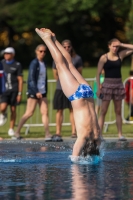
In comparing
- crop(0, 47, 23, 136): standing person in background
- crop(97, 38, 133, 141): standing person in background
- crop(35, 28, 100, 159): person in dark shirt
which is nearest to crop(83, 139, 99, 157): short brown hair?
crop(35, 28, 100, 159): person in dark shirt

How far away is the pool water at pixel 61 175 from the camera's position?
7.98m

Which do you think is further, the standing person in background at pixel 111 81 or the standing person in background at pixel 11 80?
the standing person in background at pixel 11 80

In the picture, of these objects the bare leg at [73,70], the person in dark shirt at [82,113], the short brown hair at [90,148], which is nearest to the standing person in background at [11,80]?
the bare leg at [73,70]

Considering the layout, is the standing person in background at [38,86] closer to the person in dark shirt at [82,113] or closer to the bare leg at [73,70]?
the bare leg at [73,70]

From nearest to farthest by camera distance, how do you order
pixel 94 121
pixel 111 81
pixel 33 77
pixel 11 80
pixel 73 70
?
pixel 94 121, pixel 73 70, pixel 111 81, pixel 33 77, pixel 11 80

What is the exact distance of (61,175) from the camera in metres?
9.37

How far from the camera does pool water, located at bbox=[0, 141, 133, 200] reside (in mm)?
7977

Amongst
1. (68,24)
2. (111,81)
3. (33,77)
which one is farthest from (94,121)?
(68,24)

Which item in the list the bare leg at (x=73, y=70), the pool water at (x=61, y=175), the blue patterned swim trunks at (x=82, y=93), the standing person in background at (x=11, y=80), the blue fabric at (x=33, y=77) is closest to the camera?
the pool water at (x=61, y=175)

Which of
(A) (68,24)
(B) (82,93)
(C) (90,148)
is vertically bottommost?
(C) (90,148)

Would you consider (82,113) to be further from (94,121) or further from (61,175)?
(61,175)

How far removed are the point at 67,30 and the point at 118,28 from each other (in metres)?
3.76

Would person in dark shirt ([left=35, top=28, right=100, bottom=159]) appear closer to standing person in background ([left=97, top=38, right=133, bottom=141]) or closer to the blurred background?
standing person in background ([left=97, top=38, right=133, bottom=141])

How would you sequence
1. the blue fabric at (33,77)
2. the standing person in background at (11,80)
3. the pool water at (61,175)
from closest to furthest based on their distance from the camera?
the pool water at (61,175) → the blue fabric at (33,77) → the standing person in background at (11,80)
